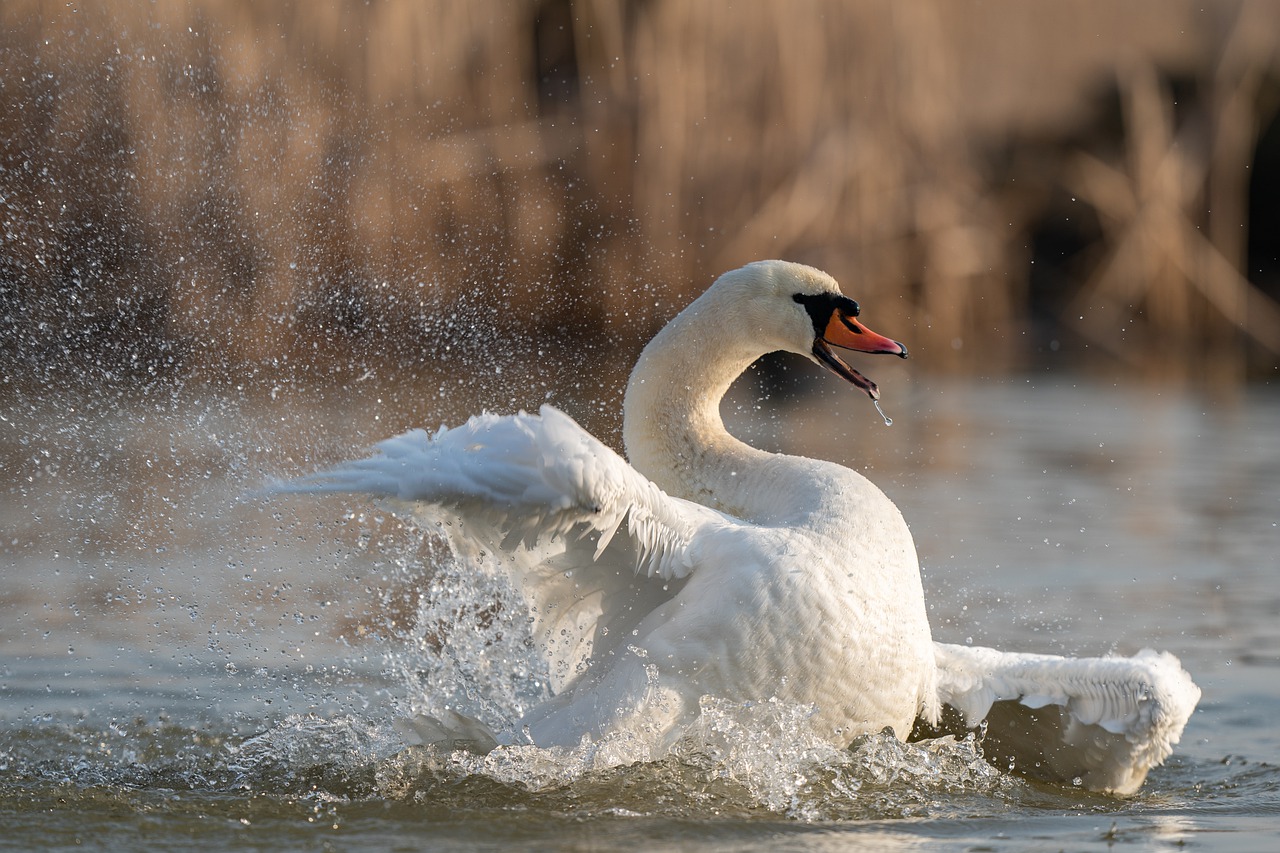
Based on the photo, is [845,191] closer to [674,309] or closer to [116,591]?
[674,309]

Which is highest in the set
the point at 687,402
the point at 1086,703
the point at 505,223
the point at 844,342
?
the point at 505,223

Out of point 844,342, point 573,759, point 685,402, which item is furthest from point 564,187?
point 573,759

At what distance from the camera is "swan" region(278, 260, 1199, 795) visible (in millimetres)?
3916

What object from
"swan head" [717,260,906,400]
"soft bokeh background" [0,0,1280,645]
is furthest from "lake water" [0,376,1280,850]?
"swan head" [717,260,906,400]

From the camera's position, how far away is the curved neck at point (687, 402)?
187 inches

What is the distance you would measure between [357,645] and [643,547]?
8.07 feet

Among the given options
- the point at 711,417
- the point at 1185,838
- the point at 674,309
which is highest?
the point at 674,309

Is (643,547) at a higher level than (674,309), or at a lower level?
lower

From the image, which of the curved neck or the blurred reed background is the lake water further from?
the blurred reed background

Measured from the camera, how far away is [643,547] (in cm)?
406

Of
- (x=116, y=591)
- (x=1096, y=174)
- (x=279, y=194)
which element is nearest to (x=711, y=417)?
(x=116, y=591)

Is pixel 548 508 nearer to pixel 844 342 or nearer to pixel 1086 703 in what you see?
pixel 844 342

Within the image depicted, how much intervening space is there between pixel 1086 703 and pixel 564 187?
836 centimetres

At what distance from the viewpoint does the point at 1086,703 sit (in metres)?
4.71
